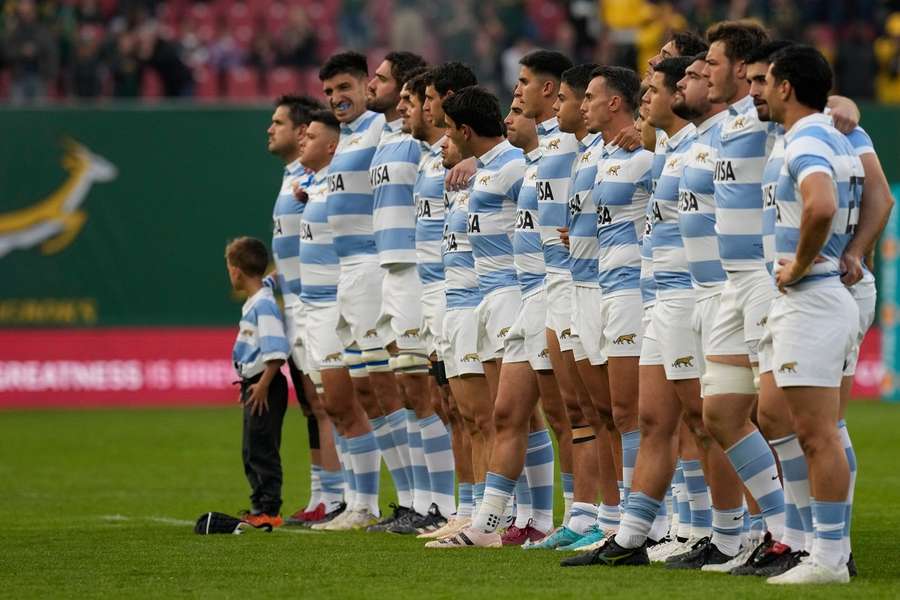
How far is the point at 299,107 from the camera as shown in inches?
492

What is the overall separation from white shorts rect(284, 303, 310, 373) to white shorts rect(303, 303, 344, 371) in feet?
1.22

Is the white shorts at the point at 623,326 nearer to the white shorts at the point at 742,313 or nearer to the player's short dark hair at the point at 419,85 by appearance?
the white shorts at the point at 742,313

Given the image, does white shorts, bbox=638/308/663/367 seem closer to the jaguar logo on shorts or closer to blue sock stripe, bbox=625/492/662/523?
the jaguar logo on shorts

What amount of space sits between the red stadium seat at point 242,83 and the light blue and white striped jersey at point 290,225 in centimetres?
1326

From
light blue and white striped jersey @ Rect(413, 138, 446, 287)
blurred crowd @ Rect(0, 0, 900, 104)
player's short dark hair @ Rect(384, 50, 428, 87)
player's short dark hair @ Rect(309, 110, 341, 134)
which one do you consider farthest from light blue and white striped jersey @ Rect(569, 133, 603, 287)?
blurred crowd @ Rect(0, 0, 900, 104)

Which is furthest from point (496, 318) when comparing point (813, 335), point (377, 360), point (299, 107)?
point (299, 107)

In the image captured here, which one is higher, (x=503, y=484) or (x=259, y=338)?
(x=259, y=338)

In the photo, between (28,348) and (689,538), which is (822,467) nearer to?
(689,538)

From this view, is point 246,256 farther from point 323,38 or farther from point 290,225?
point 323,38

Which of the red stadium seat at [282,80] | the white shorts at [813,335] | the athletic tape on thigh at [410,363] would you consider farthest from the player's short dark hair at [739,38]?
the red stadium seat at [282,80]

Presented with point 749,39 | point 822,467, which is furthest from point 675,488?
point 749,39

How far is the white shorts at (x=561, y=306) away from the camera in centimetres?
945

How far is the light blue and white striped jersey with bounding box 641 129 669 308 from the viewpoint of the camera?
29.1 ft

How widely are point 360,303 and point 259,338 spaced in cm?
78
